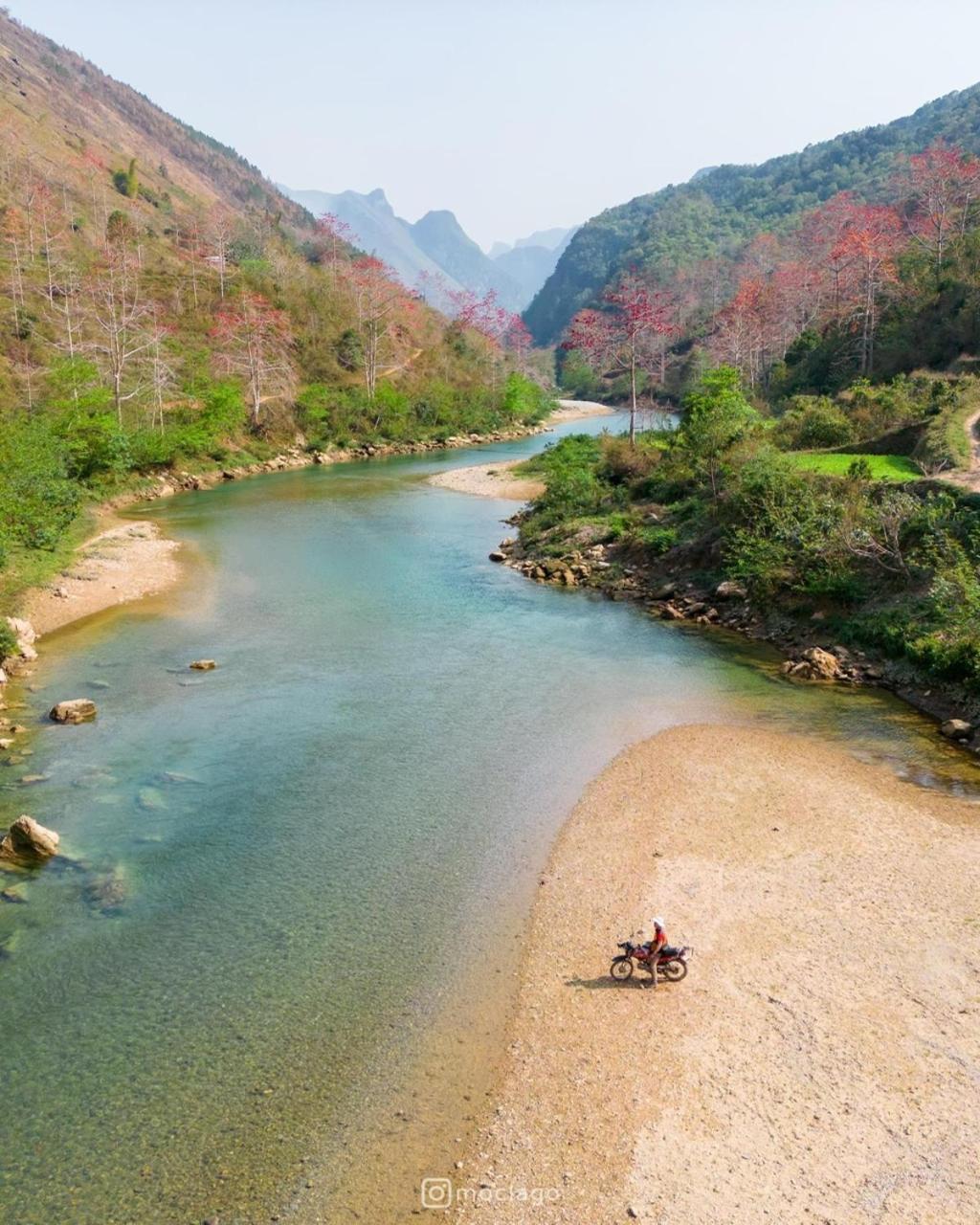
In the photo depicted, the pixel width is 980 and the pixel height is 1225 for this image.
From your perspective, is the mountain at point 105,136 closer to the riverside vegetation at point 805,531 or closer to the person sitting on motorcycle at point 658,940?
the riverside vegetation at point 805,531

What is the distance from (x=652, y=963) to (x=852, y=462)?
23.2 metres

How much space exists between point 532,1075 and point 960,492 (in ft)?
67.3

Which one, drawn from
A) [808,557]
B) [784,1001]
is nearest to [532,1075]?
[784,1001]

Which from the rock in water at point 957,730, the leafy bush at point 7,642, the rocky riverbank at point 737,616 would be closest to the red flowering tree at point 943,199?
the rocky riverbank at point 737,616

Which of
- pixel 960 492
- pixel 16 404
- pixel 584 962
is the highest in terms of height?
pixel 16 404

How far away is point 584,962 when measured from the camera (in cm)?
1130

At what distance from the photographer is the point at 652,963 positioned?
10.7m

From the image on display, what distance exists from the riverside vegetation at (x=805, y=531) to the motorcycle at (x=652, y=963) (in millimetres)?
11228

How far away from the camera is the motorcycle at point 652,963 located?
10734mm

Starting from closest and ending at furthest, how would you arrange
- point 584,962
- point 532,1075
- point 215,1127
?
point 215,1127, point 532,1075, point 584,962

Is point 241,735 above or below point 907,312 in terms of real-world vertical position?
below

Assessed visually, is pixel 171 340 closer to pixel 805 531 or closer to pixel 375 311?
pixel 375 311

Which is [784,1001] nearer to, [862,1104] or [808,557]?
[862,1104]

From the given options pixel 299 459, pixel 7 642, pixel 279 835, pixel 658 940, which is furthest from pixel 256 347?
pixel 658 940
